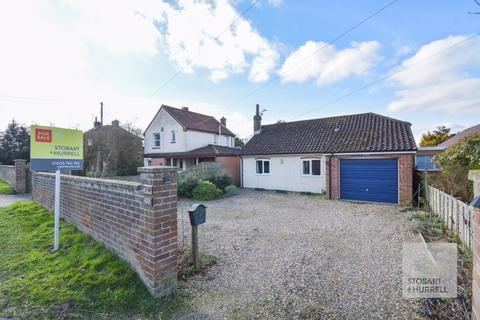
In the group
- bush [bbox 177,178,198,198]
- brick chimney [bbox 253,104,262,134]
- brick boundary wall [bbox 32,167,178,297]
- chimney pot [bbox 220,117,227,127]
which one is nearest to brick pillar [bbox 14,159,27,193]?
bush [bbox 177,178,198,198]

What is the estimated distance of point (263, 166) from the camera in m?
16.7

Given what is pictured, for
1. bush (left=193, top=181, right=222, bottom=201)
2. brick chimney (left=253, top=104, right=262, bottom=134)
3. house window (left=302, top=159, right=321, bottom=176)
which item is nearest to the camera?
bush (left=193, top=181, right=222, bottom=201)

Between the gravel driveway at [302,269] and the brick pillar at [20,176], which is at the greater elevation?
the brick pillar at [20,176]

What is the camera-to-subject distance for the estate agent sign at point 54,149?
495 cm

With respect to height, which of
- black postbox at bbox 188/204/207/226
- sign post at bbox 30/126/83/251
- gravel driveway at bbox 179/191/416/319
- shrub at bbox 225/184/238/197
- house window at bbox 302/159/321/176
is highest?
sign post at bbox 30/126/83/251

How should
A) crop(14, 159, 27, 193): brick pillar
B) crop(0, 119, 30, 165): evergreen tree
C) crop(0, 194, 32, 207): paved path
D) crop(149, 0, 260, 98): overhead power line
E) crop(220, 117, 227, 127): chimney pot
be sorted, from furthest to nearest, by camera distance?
crop(220, 117, 227, 127): chimney pot
crop(0, 119, 30, 165): evergreen tree
crop(14, 159, 27, 193): brick pillar
crop(0, 194, 32, 207): paved path
crop(149, 0, 260, 98): overhead power line

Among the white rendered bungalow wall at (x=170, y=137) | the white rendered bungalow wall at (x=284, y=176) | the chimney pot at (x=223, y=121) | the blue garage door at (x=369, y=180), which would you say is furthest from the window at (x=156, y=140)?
the blue garage door at (x=369, y=180)

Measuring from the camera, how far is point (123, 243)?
3971 millimetres

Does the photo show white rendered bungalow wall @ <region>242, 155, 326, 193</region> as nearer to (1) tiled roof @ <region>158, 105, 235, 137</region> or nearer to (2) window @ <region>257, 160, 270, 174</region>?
(2) window @ <region>257, 160, 270, 174</region>

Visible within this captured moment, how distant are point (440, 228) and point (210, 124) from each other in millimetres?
22147

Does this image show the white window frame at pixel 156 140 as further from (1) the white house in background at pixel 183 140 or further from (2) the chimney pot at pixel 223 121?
(2) the chimney pot at pixel 223 121

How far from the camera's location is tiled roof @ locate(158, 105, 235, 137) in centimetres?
2226

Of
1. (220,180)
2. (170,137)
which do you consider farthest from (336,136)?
(170,137)

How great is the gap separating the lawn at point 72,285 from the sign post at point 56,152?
557mm
